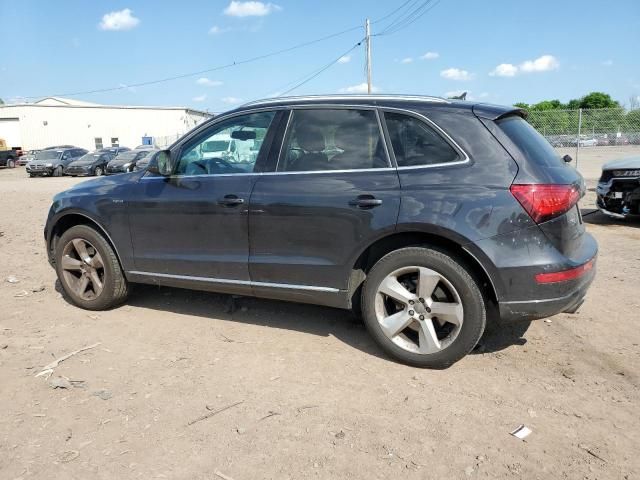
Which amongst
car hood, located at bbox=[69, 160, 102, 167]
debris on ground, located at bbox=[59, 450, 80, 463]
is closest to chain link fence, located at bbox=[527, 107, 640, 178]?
debris on ground, located at bbox=[59, 450, 80, 463]

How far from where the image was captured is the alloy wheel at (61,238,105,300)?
15.7ft

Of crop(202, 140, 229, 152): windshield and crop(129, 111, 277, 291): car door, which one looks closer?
crop(129, 111, 277, 291): car door

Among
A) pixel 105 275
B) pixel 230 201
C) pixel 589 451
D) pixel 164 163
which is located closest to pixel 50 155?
pixel 105 275

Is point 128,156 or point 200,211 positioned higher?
point 128,156

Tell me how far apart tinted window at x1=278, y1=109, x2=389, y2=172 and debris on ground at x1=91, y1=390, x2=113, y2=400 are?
1926 millimetres

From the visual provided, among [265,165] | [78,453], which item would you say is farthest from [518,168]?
[78,453]

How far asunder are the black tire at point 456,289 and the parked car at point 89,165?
91.7 feet

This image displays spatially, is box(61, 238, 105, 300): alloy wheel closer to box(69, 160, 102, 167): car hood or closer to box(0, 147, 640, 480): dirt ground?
box(0, 147, 640, 480): dirt ground

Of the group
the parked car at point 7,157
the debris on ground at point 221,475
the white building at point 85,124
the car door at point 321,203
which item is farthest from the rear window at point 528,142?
the white building at point 85,124

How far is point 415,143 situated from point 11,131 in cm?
5788

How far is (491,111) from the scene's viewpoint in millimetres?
3506

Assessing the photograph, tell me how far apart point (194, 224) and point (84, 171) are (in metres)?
27.3

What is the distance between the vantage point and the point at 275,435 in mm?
2850

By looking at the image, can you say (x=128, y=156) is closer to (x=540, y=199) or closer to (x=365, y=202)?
(x=365, y=202)
